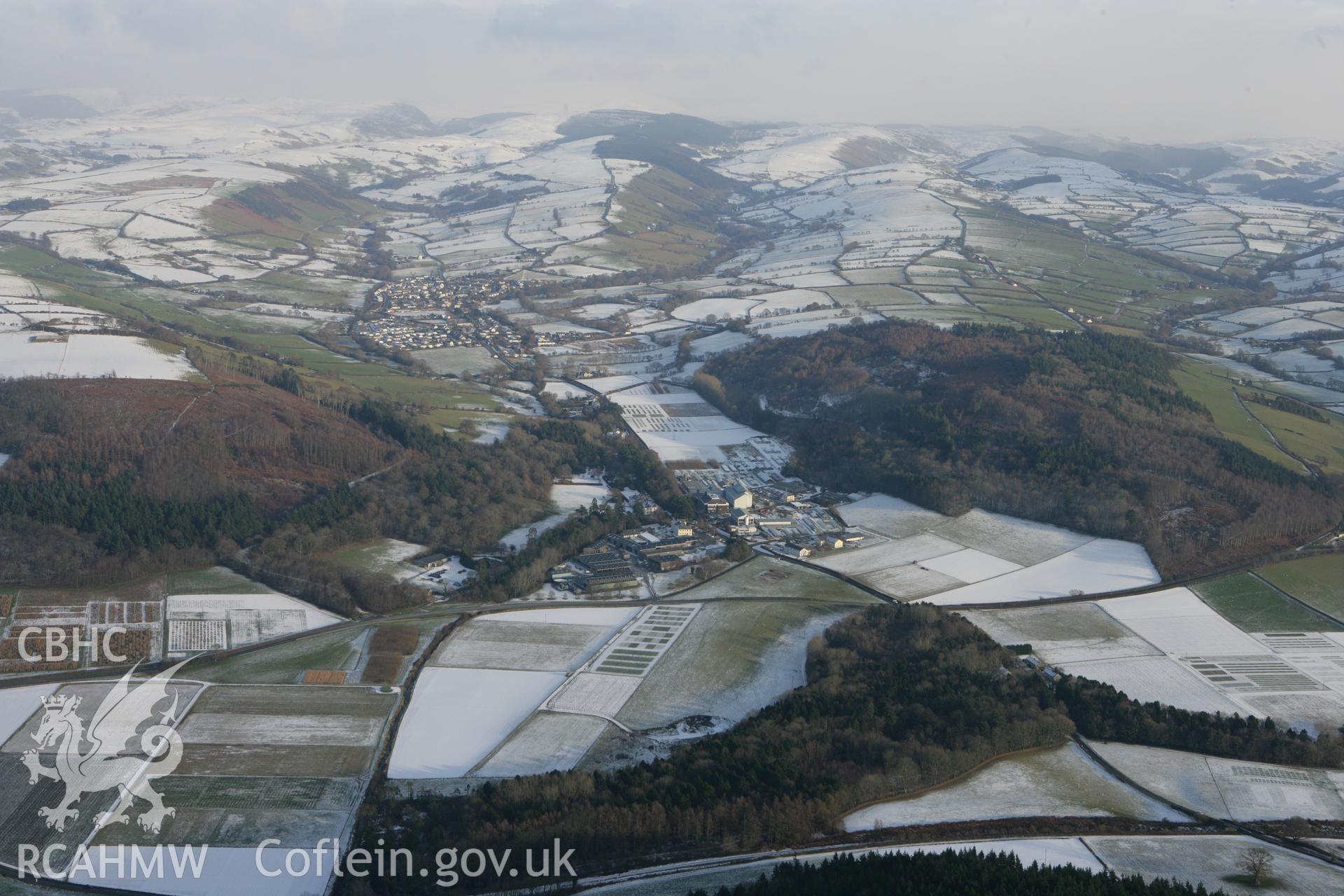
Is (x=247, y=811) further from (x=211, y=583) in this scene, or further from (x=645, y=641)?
(x=211, y=583)

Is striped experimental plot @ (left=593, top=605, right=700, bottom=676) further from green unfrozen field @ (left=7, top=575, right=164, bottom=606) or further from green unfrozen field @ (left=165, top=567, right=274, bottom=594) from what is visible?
green unfrozen field @ (left=7, top=575, right=164, bottom=606)

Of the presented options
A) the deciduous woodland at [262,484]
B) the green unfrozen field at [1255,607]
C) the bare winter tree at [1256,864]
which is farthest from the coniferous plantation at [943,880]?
the deciduous woodland at [262,484]

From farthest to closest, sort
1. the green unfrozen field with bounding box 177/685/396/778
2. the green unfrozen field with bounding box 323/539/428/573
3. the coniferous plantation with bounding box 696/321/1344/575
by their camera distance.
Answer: the coniferous plantation with bounding box 696/321/1344/575, the green unfrozen field with bounding box 323/539/428/573, the green unfrozen field with bounding box 177/685/396/778

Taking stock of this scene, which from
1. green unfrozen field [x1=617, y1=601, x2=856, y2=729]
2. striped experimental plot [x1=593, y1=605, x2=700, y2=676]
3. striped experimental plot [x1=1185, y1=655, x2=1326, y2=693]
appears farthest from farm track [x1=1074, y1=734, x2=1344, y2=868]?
striped experimental plot [x1=593, y1=605, x2=700, y2=676]

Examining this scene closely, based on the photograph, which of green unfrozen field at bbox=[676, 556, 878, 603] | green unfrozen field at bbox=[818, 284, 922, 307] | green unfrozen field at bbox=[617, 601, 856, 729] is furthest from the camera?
green unfrozen field at bbox=[818, 284, 922, 307]

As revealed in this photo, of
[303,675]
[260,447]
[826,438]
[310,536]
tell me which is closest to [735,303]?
[826,438]

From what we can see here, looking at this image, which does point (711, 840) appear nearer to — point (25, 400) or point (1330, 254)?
point (25, 400)
